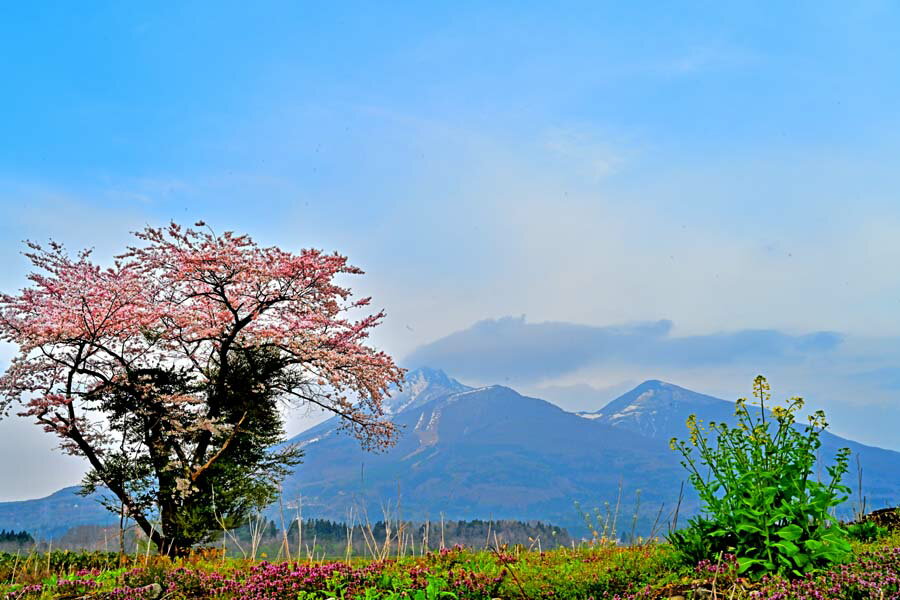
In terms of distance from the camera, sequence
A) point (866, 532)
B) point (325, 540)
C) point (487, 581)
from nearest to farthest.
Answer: point (487, 581)
point (866, 532)
point (325, 540)

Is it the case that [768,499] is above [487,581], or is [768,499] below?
above

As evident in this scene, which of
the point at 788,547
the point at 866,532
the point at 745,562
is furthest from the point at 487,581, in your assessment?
the point at 866,532

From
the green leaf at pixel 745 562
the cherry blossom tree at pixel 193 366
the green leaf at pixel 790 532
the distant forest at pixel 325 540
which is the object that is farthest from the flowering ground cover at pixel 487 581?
the cherry blossom tree at pixel 193 366

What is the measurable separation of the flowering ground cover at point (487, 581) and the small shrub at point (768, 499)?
0.23 meters

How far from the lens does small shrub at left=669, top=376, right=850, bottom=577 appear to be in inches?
271

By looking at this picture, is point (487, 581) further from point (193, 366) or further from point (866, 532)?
point (193, 366)

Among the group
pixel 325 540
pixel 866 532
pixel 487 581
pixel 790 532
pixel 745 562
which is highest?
pixel 790 532

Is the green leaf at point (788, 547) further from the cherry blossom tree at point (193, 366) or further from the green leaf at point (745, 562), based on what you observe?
the cherry blossom tree at point (193, 366)

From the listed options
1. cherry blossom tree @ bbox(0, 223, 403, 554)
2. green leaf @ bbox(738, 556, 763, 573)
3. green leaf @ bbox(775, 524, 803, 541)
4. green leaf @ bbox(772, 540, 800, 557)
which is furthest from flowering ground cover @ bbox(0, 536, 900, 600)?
cherry blossom tree @ bbox(0, 223, 403, 554)

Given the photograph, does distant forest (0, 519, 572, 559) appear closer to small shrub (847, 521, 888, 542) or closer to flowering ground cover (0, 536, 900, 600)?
flowering ground cover (0, 536, 900, 600)

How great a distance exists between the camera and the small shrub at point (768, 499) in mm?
6875

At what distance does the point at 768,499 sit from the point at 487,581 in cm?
289

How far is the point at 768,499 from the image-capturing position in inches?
272

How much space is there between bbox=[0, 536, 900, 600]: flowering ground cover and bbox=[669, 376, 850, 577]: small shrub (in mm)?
225
